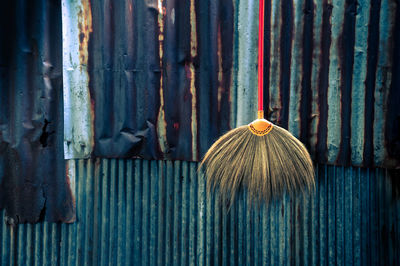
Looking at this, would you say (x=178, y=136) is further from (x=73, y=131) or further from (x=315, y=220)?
(x=315, y=220)

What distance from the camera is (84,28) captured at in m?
2.09

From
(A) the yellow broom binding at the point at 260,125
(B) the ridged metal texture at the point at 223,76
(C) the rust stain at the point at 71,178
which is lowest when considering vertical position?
(C) the rust stain at the point at 71,178

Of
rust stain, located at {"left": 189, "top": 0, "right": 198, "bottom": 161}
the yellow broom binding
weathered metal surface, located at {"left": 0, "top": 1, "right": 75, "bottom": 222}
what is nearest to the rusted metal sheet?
rust stain, located at {"left": 189, "top": 0, "right": 198, "bottom": 161}

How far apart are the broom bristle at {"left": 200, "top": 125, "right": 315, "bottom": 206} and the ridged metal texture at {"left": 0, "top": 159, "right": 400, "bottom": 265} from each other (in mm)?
114

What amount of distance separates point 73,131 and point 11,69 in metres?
0.72

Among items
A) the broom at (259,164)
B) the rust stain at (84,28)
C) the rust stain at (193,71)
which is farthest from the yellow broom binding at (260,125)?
the rust stain at (84,28)

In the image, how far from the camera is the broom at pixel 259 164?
5.93 feet

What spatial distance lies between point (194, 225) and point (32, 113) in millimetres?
1535

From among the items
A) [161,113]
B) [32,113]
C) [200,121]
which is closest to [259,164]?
[200,121]

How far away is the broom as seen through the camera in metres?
1.81

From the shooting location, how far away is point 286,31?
1.91 meters

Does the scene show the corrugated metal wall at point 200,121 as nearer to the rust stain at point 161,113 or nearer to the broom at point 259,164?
the rust stain at point 161,113

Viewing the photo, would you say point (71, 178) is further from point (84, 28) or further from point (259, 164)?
point (259, 164)

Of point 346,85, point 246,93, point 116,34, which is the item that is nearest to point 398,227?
point 346,85
